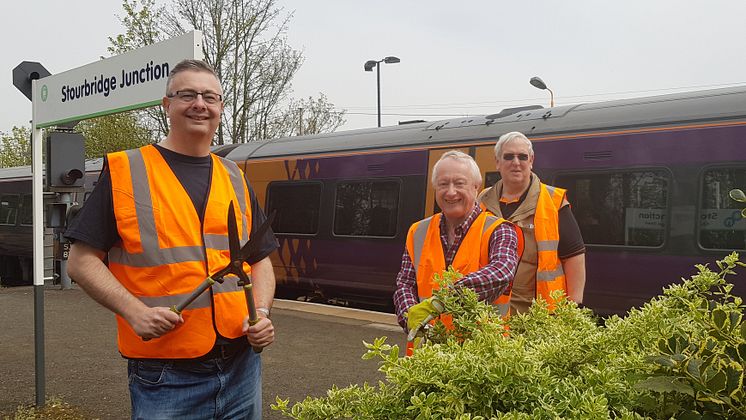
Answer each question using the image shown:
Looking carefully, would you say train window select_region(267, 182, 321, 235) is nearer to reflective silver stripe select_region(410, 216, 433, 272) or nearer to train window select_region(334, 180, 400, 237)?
train window select_region(334, 180, 400, 237)

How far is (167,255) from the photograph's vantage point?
2.42m

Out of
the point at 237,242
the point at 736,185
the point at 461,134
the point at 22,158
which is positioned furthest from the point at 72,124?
the point at 22,158

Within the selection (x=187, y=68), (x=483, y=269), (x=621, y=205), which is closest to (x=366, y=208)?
(x=621, y=205)

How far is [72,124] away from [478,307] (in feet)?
15.6

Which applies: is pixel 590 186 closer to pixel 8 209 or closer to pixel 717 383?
pixel 717 383

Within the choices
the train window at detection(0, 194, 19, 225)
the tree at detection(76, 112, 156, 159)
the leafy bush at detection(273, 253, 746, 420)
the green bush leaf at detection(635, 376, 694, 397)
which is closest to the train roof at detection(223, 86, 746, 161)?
the leafy bush at detection(273, 253, 746, 420)

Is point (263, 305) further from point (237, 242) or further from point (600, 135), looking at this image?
point (600, 135)

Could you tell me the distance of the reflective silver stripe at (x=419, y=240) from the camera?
3.21 m

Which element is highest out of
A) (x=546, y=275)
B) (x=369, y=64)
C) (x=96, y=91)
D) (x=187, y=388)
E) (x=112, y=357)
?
(x=369, y=64)

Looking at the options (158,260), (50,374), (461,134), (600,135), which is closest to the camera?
(158,260)

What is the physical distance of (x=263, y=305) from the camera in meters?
2.68

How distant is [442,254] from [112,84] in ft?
8.74

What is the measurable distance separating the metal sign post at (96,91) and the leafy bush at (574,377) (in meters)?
2.86

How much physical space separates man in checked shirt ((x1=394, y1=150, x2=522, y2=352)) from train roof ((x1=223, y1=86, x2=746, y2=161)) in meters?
5.68
